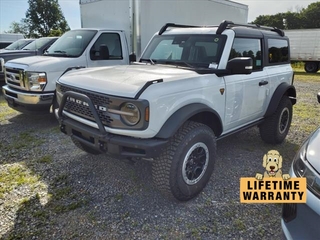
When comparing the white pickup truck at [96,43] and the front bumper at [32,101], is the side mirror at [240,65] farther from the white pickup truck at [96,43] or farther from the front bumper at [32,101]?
the front bumper at [32,101]

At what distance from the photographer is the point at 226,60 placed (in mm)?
3334

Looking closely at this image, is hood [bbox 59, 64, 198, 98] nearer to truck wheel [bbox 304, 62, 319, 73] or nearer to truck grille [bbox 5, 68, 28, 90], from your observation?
truck grille [bbox 5, 68, 28, 90]

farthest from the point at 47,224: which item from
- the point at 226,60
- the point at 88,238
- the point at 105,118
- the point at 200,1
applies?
the point at 200,1

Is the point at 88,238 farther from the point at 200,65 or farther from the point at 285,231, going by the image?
the point at 200,65

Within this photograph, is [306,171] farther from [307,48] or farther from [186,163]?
[307,48]

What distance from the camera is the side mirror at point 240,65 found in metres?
2.97

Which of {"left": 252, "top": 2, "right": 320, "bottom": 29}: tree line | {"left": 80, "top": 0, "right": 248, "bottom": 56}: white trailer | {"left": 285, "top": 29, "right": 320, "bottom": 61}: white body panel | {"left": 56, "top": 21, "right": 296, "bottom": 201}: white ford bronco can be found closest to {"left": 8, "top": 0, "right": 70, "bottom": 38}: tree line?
{"left": 252, "top": 2, "right": 320, "bottom": 29}: tree line

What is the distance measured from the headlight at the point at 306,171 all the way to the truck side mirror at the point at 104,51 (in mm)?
4490

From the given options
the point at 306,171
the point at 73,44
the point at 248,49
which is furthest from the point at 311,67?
the point at 306,171

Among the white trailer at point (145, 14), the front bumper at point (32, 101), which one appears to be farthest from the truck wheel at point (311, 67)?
the front bumper at point (32, 101)

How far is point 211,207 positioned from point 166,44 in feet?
7.99

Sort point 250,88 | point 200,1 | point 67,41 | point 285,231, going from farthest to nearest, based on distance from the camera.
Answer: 1. point 200,1
2. point 67,41
3. point 250,88
4. point 285,231

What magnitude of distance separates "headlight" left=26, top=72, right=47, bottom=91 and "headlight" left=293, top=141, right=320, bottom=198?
4.53m

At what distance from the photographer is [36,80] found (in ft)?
16.2
